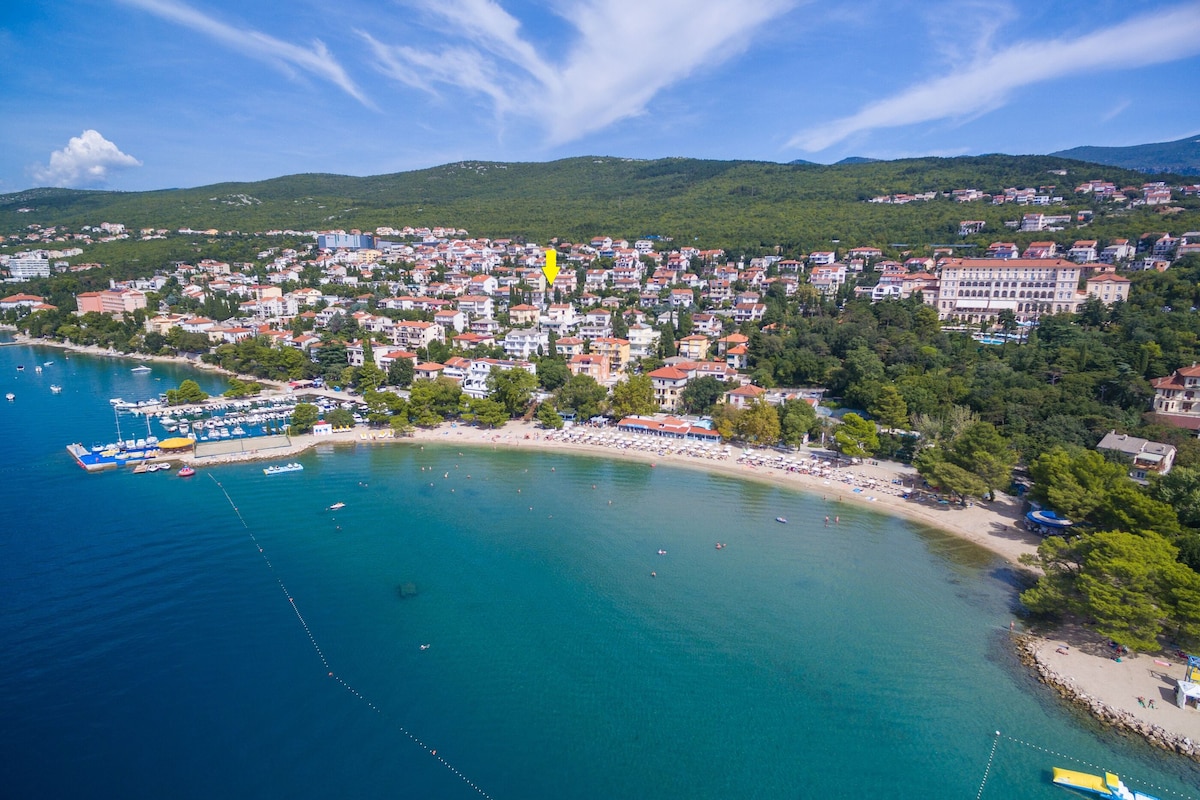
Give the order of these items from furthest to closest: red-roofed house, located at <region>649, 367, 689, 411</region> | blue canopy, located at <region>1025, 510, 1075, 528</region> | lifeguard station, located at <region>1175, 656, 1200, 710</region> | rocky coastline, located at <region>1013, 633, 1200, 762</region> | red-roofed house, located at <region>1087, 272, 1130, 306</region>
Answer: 1. red-roofed house, located at <region>1087, 272, 1130, 306</region>
2. red-roofed house, located at <region>649, 367, 689, 411</region>
3. blue canopy, located at <region>1025, 510, 1075, 528</region>
4. lifeguard station, located at <region>1175, 656, 1200, 710</region>
5. rocky coastline, located at <region>1013, 633, 1200, 762</region>

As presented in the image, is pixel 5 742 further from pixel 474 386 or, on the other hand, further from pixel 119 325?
pixel 119 325

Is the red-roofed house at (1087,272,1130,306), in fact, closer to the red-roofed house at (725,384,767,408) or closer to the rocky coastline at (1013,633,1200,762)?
the red-roofed house at (725,384,767,408)

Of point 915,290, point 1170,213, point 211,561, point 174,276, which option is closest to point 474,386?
point 211,561

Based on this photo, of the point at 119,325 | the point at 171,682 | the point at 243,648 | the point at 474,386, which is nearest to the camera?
the point at 171,682

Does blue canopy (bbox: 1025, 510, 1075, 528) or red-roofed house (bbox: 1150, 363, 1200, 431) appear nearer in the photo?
blue canopy (bbox: 1025, 510, 1075, 528)

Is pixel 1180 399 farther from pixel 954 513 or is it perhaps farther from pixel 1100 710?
pixel 1100 710

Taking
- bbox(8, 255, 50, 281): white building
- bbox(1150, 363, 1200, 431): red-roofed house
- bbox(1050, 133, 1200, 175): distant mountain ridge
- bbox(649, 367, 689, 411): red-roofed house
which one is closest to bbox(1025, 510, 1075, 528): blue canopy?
bbox(1150, 363, 1200, 431): red-roofed house
